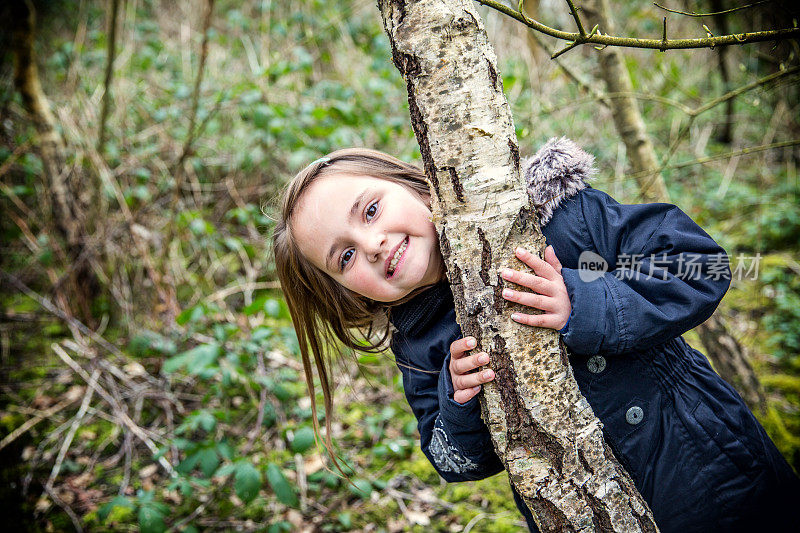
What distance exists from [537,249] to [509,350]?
23cm

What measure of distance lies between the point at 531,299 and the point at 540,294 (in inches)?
2.0

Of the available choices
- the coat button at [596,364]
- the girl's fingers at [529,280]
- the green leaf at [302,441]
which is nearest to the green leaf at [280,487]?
the green leaf at [302,441]

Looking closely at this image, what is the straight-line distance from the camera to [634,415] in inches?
50.1

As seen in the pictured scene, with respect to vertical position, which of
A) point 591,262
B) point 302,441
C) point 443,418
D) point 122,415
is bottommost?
point 302,441

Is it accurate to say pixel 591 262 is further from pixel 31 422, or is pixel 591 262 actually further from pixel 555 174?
pixel 31 422

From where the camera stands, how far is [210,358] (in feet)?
7.07

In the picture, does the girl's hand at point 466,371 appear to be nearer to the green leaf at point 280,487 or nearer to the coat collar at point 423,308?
the coat collar at point 423,308

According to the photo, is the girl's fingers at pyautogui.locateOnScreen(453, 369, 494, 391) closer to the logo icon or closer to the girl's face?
the girl's face

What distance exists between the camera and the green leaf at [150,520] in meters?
1.87

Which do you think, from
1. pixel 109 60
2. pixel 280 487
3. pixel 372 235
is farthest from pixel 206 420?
pixel 109 60

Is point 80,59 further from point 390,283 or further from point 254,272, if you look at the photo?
point 390,283

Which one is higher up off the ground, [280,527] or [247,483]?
[247,483]

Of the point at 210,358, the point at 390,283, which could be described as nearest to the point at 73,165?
the point at 210,358

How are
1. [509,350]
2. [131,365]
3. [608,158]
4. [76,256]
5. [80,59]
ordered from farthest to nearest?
[608,158]
[80,59]
[76,256]
[131,365]
[509,350]
